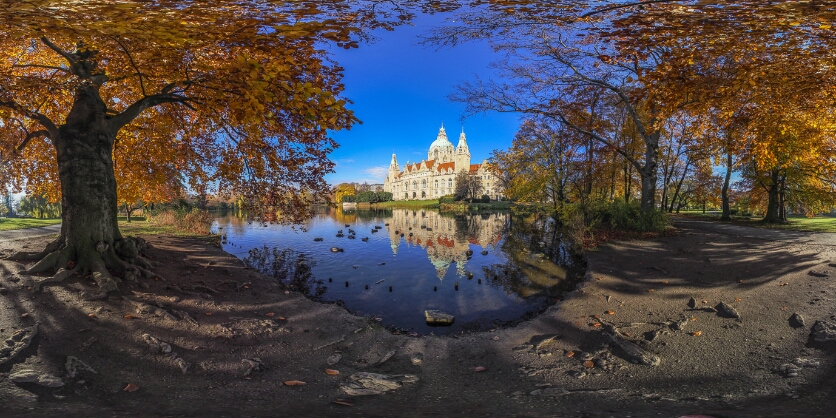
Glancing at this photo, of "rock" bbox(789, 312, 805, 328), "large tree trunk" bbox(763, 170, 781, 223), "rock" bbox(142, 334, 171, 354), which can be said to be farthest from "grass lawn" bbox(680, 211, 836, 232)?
"rock" bbox(142, 334, 171, 354)

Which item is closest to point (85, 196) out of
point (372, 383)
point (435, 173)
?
point (372, 383)

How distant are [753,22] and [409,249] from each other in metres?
13.3

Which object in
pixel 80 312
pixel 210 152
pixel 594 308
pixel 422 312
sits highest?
pixel 210 152

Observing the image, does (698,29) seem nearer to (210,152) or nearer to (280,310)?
(280,310)

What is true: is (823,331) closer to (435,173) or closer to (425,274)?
(425,274)

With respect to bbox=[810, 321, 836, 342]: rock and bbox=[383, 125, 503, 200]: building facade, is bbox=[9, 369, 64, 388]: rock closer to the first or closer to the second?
bbox=[810, 321, 836, 342]: rock

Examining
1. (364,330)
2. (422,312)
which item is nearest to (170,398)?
(364,330)

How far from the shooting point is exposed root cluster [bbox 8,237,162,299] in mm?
5633

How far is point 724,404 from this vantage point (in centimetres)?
298

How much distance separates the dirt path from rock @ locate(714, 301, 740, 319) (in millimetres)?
110

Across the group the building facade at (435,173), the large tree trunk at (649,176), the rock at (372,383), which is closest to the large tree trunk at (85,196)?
the rock at (372,383)

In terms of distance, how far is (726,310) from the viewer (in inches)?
210

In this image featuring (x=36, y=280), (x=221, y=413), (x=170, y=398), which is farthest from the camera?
(x=36, y=280)

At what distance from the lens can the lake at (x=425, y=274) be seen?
762cm
